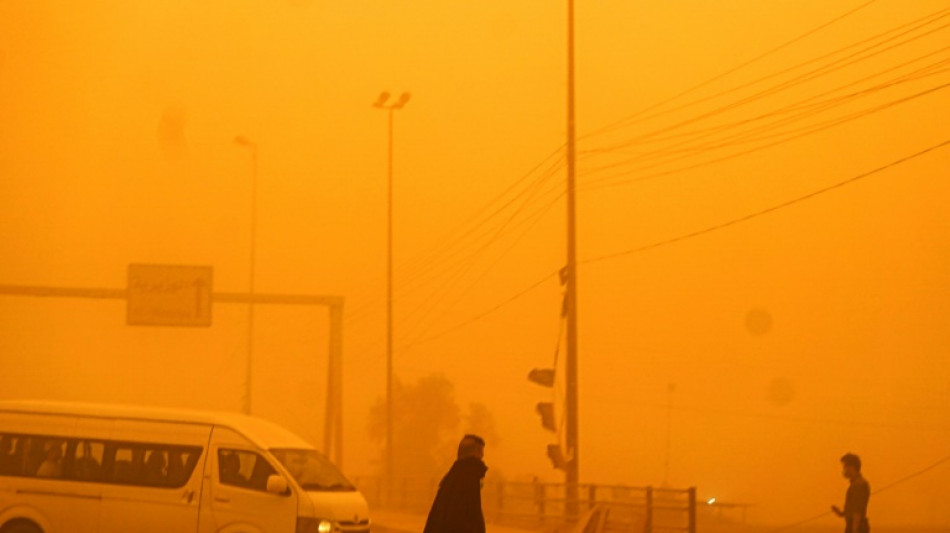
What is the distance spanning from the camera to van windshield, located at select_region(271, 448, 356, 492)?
17766 mm

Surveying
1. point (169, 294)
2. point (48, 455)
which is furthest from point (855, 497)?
point (169, 294)

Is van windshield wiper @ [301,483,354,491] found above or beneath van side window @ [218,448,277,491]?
beneath

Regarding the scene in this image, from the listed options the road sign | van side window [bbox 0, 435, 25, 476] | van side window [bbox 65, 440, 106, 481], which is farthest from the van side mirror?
the road sign

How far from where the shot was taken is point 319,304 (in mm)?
39969

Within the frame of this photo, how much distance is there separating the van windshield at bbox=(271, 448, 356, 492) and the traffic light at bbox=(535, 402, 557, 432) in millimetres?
8140

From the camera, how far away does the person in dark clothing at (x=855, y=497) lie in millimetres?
17500

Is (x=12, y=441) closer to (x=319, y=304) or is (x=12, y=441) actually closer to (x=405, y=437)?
(x=319, y=304)

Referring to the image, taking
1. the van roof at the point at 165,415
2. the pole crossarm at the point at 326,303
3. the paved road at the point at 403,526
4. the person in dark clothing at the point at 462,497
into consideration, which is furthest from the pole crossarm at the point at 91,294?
the person in dark clothing at the point at 462,497

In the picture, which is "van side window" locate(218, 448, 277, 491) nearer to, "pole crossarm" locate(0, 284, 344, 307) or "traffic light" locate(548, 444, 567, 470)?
"traffic light" locate(548, 444, 567, 470)

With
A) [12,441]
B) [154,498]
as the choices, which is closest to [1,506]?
[12,441]

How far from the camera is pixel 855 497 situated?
57.6ft

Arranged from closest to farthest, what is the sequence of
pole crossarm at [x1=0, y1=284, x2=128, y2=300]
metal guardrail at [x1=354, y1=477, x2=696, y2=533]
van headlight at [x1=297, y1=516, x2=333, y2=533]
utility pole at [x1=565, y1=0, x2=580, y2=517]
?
van headlight at [x1=297, y1=516, x2=333, y2=533]
metal guardrail at [x1=354, y1=477, x2=696, y2=533]
utility pole at [x1=565, y1=0, x2=580, y2=517]
pole crossarm at [x1=0, y1=284, x2=128, y2=300]

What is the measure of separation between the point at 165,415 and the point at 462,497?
765 centimetres

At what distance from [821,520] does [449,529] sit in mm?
36807
